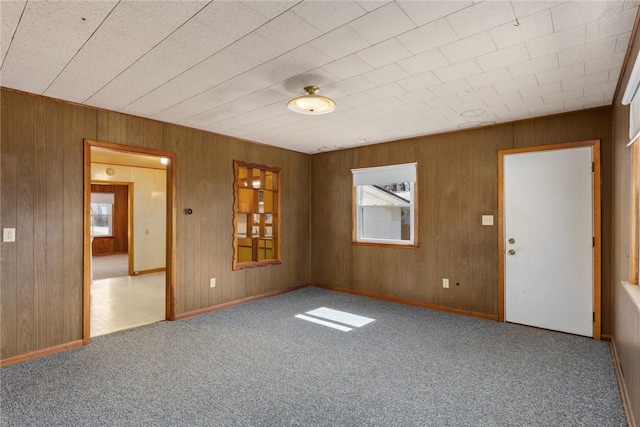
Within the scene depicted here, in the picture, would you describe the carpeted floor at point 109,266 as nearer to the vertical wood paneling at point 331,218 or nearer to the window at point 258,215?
the window at point 258,215

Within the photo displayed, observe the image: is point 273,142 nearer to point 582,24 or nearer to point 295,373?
point 295,373

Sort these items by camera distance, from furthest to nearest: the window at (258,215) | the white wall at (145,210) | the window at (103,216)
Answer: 1. the window at (103,216)
2. the white wall at (145,210)
3. the window at (258,215)

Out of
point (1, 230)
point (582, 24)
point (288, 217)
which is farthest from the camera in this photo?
point (288, 217)

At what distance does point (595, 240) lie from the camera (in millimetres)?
3559

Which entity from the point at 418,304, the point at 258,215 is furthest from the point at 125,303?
the point at 418,304

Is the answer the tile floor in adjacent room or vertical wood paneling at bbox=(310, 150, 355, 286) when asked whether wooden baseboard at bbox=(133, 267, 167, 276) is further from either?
vertical wood paneling at bbox=(310, 150, 355, 286)

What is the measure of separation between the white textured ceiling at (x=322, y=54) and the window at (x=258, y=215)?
5.32 feet

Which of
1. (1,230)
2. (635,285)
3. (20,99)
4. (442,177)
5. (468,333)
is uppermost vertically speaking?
(20,99)

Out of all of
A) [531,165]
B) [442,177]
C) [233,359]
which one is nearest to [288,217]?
[442,177]

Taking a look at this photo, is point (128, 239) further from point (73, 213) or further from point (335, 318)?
point (335, 318)

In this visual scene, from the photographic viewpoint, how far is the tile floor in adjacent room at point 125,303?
13.5 ft

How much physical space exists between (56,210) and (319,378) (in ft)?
9.69

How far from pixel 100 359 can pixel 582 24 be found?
175 inches

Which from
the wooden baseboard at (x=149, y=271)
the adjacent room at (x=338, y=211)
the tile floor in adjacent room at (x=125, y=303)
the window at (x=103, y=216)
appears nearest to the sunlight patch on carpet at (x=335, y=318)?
the adjacent room at (x=338, y=211)
